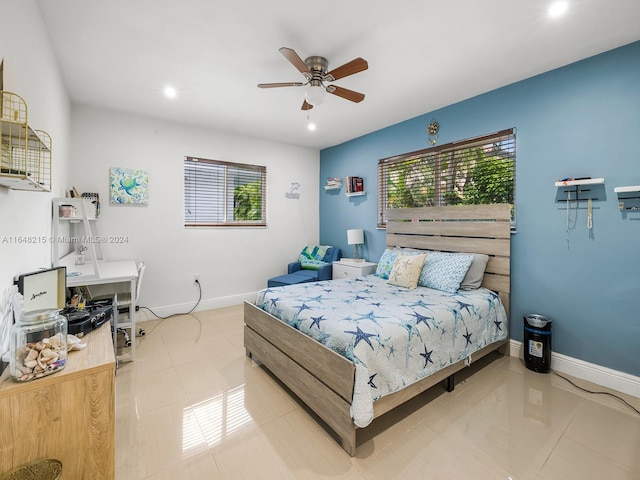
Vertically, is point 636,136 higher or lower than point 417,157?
lower

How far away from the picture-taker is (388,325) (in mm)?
1907

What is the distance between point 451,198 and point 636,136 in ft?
4.94

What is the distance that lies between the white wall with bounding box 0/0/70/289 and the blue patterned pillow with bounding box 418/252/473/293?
3.05 m

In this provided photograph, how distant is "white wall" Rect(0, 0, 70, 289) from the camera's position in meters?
1.40

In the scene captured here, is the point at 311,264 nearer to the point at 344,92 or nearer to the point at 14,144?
the point at 344,92

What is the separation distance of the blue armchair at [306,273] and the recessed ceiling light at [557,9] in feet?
11.3

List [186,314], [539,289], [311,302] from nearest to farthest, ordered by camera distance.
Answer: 1. [311,302]
2. [539,289]
3. [186,314]

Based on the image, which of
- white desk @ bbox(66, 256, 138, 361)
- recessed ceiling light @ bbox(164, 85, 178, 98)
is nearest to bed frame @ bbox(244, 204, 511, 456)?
white desk @ bbox(66, 256, 138, 361)

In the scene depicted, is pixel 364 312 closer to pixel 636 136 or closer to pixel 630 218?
pixel 630 218

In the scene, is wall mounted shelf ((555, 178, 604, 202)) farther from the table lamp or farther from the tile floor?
the table lamp

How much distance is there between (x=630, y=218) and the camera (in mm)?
2227

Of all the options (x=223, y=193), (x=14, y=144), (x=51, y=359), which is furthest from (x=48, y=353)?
(x=223, y=193)

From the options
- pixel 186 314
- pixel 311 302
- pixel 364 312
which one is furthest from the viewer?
pixel 186 314

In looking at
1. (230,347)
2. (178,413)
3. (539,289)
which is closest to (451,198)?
(539,289)
